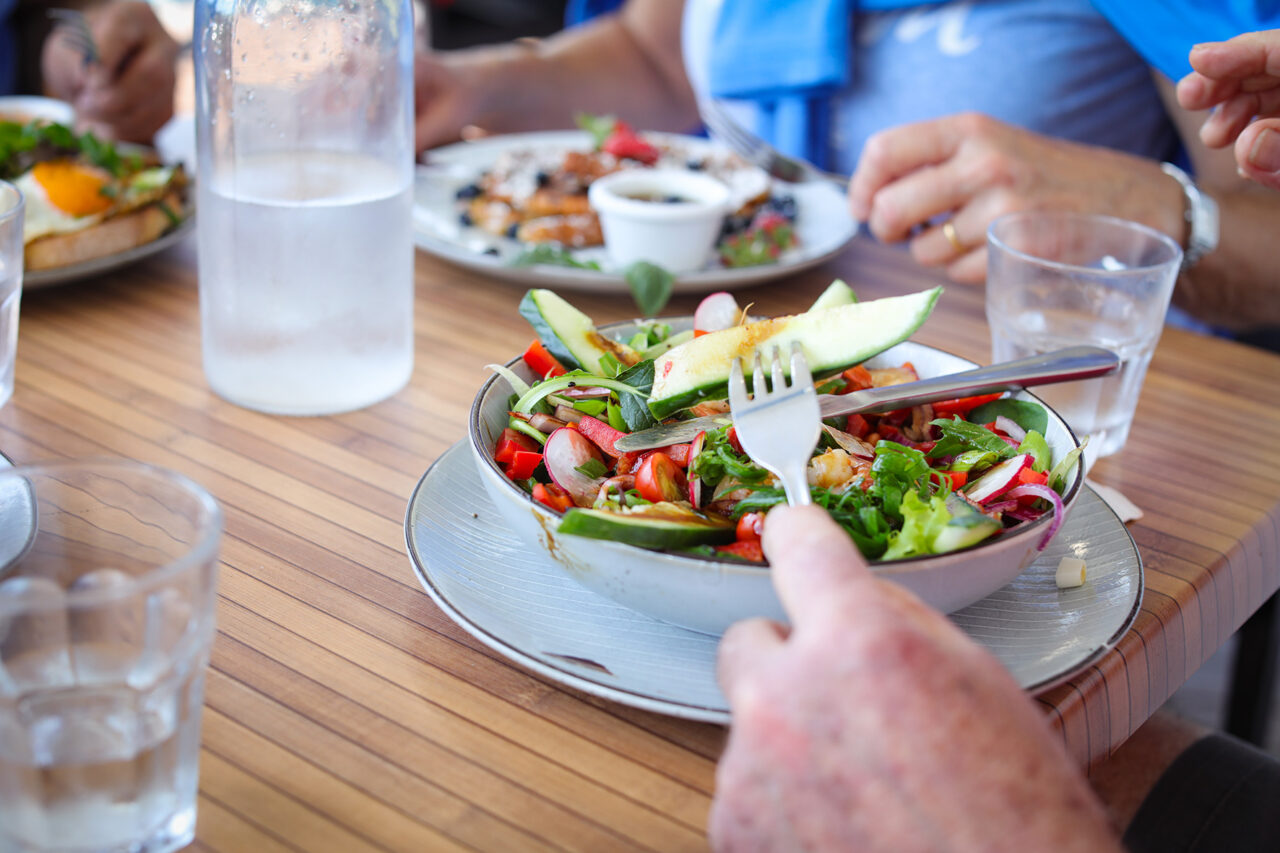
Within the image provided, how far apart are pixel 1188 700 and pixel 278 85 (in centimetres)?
217

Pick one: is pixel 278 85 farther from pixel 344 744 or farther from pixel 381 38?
pixel 344 744

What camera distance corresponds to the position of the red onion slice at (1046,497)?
2.08ft

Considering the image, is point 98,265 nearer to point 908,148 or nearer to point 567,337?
point 567,337

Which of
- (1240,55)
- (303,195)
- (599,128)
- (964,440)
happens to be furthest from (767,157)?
(964,440)

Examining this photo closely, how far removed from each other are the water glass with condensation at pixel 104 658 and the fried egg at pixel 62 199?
0.78 meters

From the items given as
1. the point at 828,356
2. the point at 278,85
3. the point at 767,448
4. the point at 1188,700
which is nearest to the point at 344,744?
the point at 767,448

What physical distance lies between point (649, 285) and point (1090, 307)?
0.47 meters

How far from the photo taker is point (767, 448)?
635mm

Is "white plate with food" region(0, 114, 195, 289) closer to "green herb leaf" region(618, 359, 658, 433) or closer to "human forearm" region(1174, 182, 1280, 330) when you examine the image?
"green herb leaf" region(618, 359, 658, 433)

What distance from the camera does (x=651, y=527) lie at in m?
0.60

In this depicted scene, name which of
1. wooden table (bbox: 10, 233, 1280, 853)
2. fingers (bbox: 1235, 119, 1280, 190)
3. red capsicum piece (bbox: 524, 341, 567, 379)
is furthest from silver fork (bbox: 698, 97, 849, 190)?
red capsicum piece (bbox: 524, 341, 567, 379)

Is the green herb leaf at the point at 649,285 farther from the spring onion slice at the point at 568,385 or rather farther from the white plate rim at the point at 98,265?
the white plate rim at the point at 98,265

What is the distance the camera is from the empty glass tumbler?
0.94 metres

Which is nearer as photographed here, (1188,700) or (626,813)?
(626,813)
